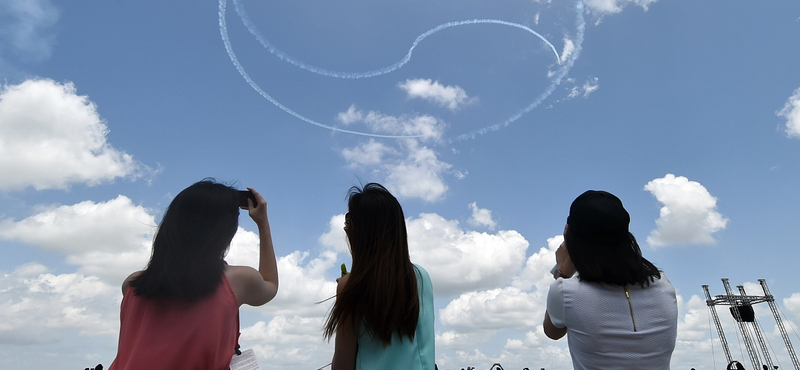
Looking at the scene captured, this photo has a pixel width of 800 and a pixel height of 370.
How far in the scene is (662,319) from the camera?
369 cm

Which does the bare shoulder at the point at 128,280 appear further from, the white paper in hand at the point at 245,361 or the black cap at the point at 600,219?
the black cap at the point at 600,219

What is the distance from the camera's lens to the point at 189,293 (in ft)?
10.9

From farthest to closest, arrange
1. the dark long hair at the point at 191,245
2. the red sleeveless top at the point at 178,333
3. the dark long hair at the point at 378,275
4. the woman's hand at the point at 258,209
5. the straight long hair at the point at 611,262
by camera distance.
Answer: the woman's hand at the point at 258,209 → the straight long hair at the point at 611,262 → the dark long hair at the point at 378,275 → the dark long hair at the point at 191,245 → the red sleeveless top at the point at 178,333

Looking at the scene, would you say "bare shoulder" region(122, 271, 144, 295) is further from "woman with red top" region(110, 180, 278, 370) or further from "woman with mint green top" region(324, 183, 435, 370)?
"woman with mint green top" region(324, 183, 435, 370)

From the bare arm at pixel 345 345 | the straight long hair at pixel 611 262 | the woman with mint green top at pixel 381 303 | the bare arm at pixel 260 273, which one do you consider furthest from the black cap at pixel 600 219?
the bare arm at pixel 260 273

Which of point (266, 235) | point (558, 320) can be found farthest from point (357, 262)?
point (558, 320)

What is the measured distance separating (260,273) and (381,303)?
3.34ft

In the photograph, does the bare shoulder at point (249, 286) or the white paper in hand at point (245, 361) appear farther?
the bare shoulder at point (249, 286)

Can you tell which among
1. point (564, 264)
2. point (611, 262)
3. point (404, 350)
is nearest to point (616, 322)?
point (611, 262)

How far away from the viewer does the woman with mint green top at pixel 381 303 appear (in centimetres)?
356

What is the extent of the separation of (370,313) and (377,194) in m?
0.95

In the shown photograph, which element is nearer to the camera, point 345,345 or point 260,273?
point 345,345

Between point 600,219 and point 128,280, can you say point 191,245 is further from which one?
point 600,219

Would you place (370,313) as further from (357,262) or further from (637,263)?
(637,263)
